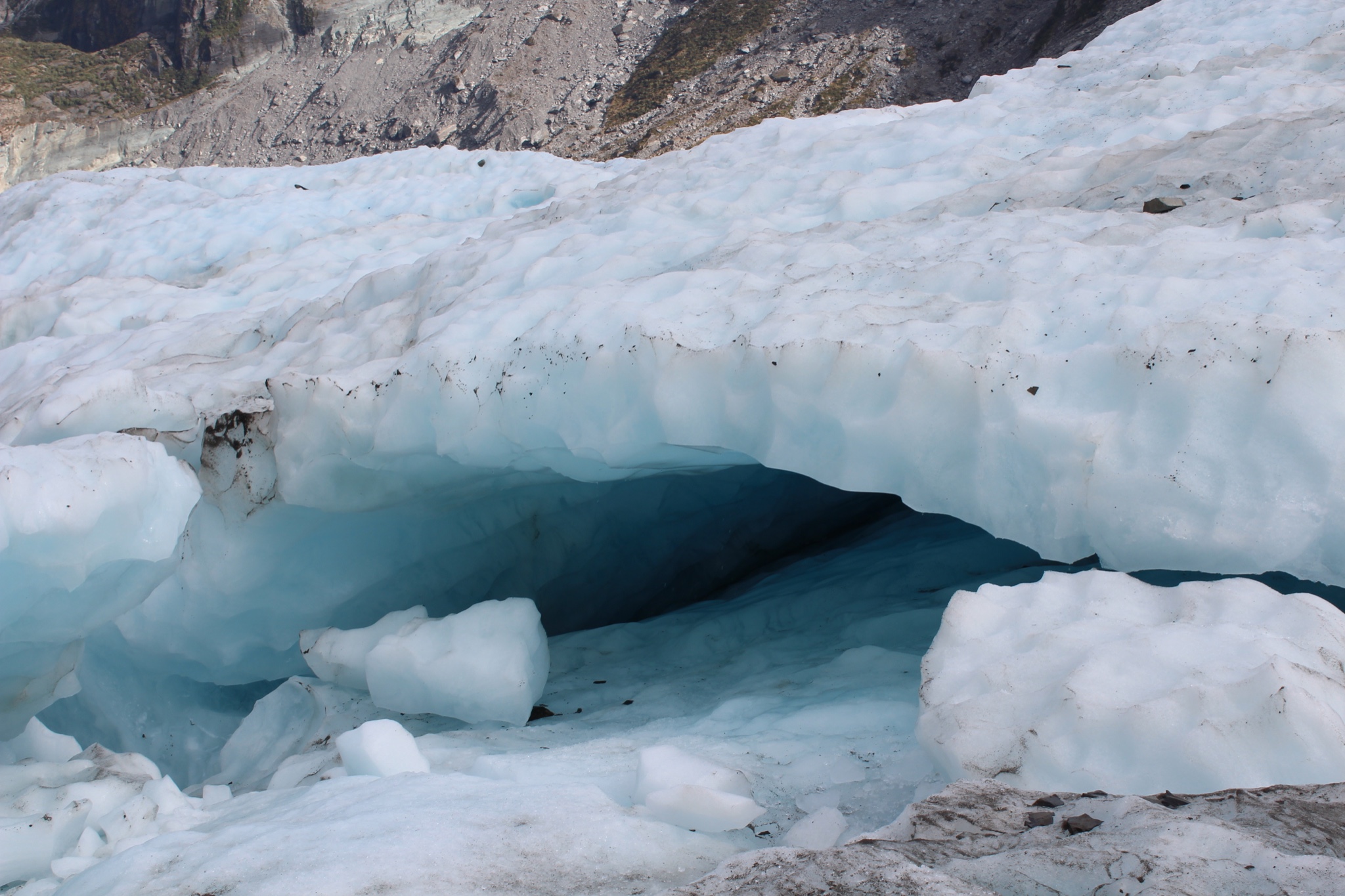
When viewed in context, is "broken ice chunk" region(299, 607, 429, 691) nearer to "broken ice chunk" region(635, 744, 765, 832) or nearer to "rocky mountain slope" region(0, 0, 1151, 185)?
"broken ice chunk" region(635, 744, 765, 832)

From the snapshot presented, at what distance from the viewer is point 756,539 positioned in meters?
4.25

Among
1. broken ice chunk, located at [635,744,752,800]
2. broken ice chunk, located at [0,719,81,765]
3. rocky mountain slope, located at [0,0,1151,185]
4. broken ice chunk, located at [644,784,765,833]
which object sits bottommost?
broken ice chunk, located at [0,719,81,765]

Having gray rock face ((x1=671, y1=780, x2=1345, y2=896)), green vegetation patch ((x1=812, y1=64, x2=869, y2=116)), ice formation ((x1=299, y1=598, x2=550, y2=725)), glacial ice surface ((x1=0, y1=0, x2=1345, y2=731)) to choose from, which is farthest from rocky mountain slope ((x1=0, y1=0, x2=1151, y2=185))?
gray rock face ((x1=671, y1=780, x2=1345, y2=896))

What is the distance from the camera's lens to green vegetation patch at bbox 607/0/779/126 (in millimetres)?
21125

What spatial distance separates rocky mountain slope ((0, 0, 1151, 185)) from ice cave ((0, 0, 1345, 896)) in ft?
48.8

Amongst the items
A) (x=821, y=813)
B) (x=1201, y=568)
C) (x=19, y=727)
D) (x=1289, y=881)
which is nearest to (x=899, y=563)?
(x=1201, y=568)

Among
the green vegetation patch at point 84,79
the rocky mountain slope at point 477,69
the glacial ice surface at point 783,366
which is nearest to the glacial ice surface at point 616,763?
the glacial ice surface at point 783,366

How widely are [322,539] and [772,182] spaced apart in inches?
94.9

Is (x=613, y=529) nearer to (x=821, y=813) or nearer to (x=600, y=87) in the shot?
(x=821, y=813)

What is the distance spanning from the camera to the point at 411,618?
8.92 ft

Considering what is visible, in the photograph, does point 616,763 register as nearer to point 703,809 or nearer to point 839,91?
point 703,809

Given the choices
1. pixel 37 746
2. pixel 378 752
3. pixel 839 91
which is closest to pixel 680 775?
pixel 378 752

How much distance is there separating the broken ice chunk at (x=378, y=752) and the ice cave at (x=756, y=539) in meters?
0.01

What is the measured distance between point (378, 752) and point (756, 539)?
8.30 ft
